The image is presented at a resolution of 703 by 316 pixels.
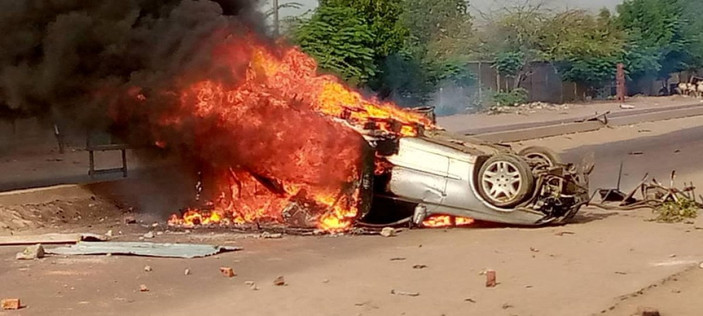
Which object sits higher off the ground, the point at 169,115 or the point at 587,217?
the point at 169,115

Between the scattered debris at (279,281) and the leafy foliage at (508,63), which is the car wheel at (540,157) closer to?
the scattered debris at (279,281)

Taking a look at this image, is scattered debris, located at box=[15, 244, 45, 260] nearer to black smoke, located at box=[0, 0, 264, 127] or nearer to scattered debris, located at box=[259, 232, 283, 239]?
scattered debris, located at box=[259, 232, 283, 239]

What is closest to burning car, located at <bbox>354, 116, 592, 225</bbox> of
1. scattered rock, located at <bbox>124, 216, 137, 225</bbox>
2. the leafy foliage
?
scattered rock, located at <bbox>124, 216, 137, 225</bbox>

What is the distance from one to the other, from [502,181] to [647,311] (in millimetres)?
4886

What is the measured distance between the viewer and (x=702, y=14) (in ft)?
245

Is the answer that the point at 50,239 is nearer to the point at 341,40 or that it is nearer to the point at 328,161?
the point at 328,161

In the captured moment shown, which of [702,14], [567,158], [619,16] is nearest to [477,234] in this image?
[567,158]

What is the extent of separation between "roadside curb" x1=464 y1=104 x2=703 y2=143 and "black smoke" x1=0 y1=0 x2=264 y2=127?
11325mm

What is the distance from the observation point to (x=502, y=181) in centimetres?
1215

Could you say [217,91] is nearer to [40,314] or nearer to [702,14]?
[40,314]

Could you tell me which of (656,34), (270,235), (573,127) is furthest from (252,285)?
(656,34)

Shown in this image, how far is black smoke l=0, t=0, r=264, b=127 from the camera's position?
13.3 metres

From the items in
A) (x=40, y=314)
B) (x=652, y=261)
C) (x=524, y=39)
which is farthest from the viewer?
(x=524, y=39)

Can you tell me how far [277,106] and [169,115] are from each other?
4.61 ft
